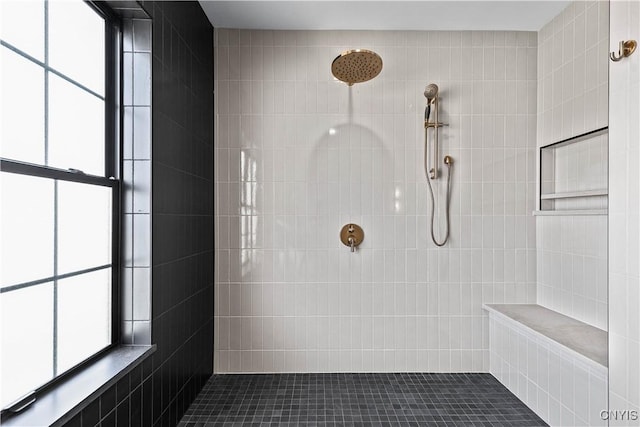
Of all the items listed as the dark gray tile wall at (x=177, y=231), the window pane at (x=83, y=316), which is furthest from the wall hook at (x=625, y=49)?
the window pane at (x=83, y=316)

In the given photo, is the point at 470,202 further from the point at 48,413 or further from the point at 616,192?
the point at 48,413

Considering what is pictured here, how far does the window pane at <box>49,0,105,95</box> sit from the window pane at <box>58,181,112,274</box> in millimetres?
402

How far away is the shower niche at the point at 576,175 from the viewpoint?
2.13m

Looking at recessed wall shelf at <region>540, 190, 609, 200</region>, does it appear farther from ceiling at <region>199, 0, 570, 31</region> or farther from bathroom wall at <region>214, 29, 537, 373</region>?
ceiling at <region>199, 0, 570, 31</region>

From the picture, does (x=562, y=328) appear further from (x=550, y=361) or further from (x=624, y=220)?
(x=624, y=220)

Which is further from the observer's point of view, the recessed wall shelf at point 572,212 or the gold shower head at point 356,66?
the gold shower head at point 356,66

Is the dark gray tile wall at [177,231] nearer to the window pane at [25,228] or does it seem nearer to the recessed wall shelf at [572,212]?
the window pane at [25,228]

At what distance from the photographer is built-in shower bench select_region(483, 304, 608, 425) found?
177 cm

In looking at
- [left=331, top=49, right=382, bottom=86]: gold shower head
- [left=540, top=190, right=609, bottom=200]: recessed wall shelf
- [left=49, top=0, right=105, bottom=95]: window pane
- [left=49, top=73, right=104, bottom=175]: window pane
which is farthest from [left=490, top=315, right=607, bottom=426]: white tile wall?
[left=49, top=0, right=105, bottom=95]: window pane

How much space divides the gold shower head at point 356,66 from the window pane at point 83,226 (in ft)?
4.68

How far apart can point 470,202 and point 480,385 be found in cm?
115

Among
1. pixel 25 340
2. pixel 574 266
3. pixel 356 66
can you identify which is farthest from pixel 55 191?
pixel 574 266

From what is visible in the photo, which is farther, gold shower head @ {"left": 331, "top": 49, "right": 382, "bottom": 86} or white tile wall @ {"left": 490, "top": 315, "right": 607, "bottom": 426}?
gold shower head @ {"left": 331, "top": 49, "right": 382, "bottom": 86}

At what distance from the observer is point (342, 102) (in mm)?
2674
